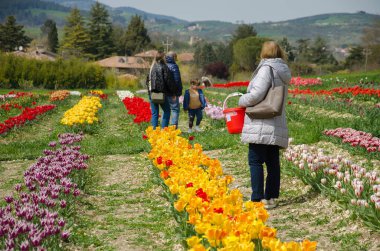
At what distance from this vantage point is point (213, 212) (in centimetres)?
343

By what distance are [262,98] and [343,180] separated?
1.42 metres

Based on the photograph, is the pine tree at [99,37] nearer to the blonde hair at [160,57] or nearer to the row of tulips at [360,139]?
the blonde hair at [160,57]

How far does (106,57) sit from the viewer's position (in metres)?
81.2

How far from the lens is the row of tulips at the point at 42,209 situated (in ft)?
12.4

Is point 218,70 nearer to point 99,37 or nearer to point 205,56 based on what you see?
point 205,56

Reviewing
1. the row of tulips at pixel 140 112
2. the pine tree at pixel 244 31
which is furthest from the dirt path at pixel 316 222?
the pine tree at pixel 244 31

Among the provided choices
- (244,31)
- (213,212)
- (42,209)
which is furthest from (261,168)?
(244,31)

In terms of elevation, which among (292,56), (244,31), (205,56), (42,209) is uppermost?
(244,31)

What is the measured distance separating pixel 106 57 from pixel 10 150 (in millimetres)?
72228

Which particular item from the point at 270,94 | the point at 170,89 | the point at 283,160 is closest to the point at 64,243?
the point at 270,94

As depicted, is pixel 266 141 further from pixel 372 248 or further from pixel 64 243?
pixel 64 243

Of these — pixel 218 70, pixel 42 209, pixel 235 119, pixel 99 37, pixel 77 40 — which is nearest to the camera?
pixel 42 209

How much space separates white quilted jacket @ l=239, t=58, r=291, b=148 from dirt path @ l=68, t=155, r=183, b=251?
4.75ft

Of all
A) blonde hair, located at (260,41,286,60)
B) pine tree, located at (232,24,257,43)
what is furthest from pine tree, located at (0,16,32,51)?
blonde hair, located at (260,41,286,60)
